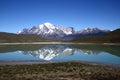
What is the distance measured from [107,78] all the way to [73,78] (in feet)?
11.0

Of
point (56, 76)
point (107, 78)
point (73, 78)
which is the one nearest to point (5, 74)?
point (56, 76)

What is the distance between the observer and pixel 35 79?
20.3 m

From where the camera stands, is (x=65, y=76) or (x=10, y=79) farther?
(x=65, y=76)

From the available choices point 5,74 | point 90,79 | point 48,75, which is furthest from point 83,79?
point 5,74

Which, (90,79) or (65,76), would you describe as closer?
(90,79)

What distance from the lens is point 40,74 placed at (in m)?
22.8

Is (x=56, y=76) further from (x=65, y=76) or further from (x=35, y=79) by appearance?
(x=35, y=79)

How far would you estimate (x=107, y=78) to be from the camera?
20.9 meters

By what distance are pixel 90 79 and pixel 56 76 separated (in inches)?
139

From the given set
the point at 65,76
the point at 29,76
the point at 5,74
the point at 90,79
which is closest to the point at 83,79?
the point at 90,79

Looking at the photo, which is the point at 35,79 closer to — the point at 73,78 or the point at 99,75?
the point at 73,78

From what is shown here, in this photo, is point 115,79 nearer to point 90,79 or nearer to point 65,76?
point 90,79

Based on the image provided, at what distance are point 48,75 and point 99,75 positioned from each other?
5318 mm

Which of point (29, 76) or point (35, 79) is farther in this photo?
point (29, 76)
